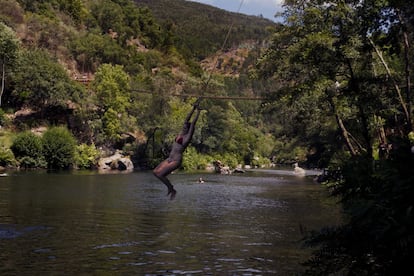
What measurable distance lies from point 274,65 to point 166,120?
5939 centimetres

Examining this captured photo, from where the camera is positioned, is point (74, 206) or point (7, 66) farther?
point (7, 66)

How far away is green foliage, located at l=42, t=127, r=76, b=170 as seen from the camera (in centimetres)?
6956

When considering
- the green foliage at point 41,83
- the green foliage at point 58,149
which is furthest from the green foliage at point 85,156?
the green foliage at point 41,83

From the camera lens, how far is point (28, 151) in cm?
6719

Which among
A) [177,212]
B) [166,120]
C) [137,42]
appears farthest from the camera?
[137,42]

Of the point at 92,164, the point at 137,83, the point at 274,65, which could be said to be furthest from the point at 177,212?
the point at 137,83

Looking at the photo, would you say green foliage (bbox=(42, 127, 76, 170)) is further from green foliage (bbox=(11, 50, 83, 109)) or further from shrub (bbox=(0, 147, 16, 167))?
green foliage (bbox=(11, 50, 83, 109))

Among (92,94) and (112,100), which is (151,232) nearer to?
(112,100)

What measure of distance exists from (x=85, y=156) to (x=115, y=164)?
167 inches

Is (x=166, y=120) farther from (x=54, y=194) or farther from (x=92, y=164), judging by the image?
(x=54, y=194)

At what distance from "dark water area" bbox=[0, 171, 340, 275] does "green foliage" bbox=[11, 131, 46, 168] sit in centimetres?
2903

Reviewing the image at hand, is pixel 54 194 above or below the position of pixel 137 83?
below

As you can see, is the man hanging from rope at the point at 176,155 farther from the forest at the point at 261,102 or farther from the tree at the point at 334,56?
the tree at the point at 334,56

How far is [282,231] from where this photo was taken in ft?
76.4
